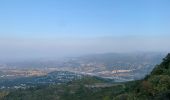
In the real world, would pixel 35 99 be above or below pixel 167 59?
below

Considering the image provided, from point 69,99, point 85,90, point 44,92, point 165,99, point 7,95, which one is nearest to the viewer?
point 165,99

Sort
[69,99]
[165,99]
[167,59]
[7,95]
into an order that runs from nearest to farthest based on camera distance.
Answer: [165,99] → [167,59] → [69,99] → [7,95]

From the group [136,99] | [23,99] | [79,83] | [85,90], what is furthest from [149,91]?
[79,83]

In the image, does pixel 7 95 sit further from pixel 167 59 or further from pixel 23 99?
pixel 167 59

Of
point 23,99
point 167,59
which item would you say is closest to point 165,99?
point 167,59

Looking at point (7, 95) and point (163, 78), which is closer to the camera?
point (163, 78)

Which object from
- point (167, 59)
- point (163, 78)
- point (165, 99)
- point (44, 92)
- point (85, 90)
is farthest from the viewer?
point (44, 92)

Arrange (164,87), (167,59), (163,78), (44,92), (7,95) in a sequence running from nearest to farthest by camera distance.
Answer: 1. (164,87)
2. (163,78)
3. (167,59)
4. (44,92)
5. (7,95)

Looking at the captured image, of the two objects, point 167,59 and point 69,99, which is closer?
point 167,59

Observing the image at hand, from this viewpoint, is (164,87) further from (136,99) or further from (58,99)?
(58,99)
